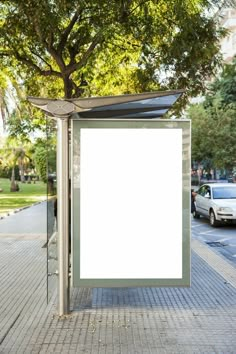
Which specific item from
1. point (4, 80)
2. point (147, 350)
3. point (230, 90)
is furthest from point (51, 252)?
point (230, 90)

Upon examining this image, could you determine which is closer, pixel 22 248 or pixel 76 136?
pixel 76 136

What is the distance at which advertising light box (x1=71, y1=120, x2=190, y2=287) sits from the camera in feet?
19.2

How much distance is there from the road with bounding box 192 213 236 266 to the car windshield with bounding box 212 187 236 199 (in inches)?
41.9

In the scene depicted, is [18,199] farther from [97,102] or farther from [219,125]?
[97,102]

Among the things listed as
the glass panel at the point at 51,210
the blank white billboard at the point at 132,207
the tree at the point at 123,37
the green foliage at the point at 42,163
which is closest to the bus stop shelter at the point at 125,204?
the blank white billboard at the point at 132,207

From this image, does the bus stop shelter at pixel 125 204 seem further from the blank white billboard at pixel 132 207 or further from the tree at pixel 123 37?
the tree at pixel 123 37

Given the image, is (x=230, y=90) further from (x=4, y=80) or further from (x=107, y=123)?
(x=107, y=123)

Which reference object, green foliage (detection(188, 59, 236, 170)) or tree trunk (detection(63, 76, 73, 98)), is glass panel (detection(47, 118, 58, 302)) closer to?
tree trunk (detection(63, 76, 73, 98))

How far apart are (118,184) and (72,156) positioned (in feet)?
2.10

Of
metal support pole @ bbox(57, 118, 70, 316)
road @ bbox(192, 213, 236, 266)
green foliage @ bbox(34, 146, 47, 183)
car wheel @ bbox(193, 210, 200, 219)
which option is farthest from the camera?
car wheel @ bbox(193, 210, 200, 219)

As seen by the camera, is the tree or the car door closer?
the tree

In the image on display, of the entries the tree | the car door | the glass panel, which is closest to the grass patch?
the car door

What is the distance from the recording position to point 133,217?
5.95 metres

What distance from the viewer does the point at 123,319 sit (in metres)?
5.65
